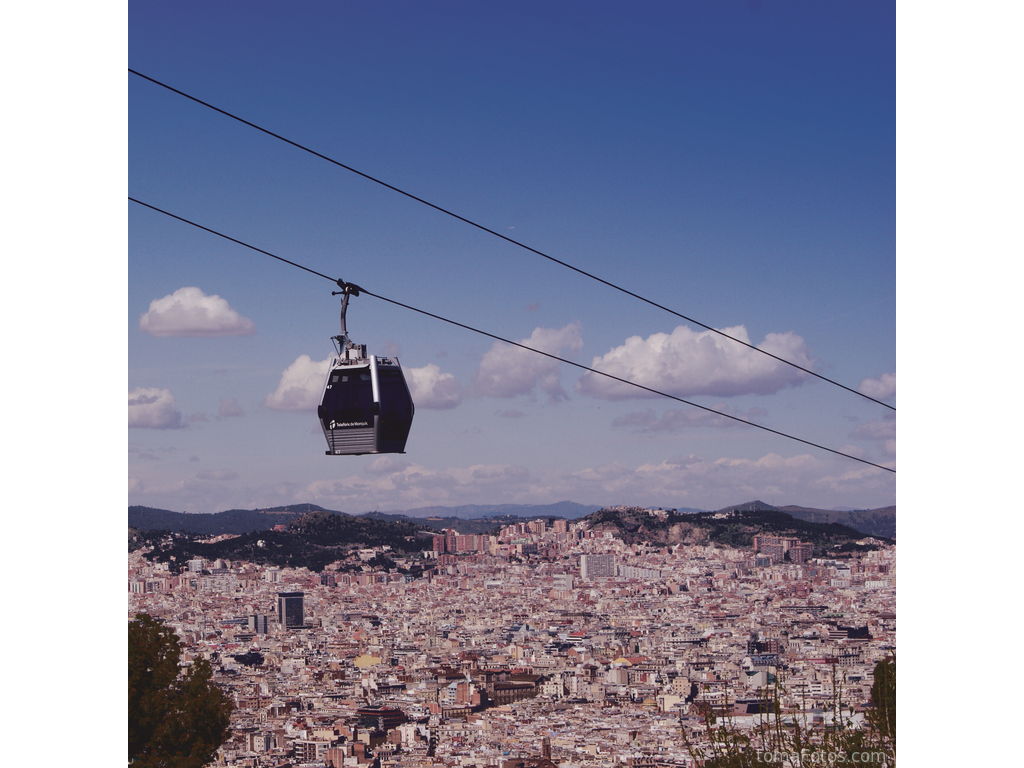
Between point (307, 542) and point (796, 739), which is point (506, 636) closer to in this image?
point (307, 542)

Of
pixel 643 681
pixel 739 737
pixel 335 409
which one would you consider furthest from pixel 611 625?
pixel 739 737

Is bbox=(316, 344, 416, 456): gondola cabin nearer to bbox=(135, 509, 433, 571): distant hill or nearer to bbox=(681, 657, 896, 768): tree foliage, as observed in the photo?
bbox=(681, 657, 896, 768): tree foliage

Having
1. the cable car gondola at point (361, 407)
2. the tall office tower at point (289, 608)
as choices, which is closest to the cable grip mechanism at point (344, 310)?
the cable car gondola at point (361, 407)

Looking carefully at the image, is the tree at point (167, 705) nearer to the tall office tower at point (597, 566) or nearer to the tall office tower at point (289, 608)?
the tall office tower at point (289, 608)

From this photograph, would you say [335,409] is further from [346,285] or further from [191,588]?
[191,588]

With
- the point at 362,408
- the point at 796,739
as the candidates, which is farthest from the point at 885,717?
the point at 362,408
